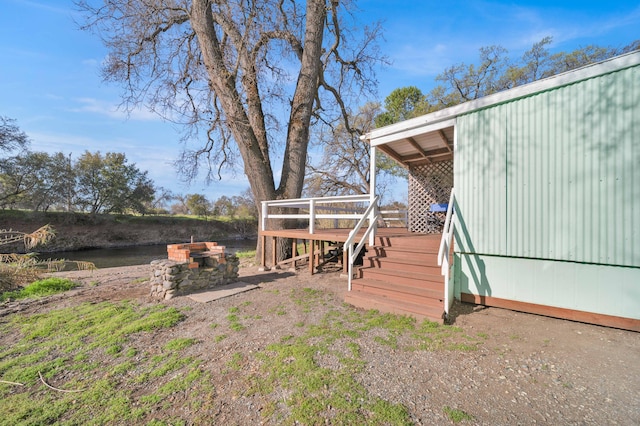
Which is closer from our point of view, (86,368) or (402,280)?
(86,368)

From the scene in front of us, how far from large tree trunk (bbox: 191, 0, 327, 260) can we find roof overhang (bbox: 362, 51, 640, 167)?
311 centimetres

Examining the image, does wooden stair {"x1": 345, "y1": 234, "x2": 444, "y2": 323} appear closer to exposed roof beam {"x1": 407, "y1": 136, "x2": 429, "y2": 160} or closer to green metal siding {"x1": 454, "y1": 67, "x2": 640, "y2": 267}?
green metal siding {"x1": 454, "y1": 67, "x2": 640, "y2": 267}

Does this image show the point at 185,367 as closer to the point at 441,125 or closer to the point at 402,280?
the point at 402,280

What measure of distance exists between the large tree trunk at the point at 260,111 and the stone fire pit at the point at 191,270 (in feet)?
6.63

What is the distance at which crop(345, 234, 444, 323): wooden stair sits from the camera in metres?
3.85

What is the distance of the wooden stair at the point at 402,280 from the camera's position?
3848 millimetres

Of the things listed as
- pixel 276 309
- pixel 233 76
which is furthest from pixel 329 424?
pixel 233 76

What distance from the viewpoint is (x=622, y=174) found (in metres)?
3.37

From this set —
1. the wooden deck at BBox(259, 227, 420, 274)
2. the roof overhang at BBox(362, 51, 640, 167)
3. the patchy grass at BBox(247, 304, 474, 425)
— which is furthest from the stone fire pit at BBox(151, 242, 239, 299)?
the roof overhang at BBox(362, 51, 640, 167)

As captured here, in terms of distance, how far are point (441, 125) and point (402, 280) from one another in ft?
9.62

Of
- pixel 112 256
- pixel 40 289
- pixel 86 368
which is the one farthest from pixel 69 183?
pixel 86 368

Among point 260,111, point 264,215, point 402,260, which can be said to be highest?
point 260,111

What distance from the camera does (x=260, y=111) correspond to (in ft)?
27.6

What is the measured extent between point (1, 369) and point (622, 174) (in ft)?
24.9
